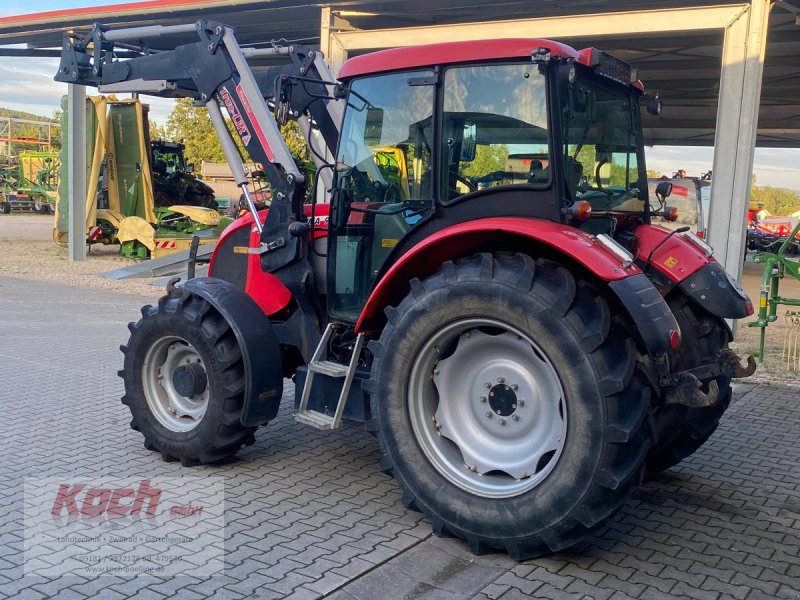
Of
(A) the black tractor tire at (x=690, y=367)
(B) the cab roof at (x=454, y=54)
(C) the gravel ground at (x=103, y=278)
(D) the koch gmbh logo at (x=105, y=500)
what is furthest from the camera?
(C) the gravel ground at (x=103, y=278)

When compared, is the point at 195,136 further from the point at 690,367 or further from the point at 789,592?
the point at 789,592

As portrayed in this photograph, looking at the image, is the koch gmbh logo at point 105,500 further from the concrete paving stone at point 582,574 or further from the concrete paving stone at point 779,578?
the concrete paving stone at point 779,578

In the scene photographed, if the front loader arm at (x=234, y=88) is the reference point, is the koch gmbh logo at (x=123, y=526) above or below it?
below

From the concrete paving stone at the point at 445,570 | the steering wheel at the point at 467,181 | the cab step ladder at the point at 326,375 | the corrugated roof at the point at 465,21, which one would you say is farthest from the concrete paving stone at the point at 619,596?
the corrugated roof at the point at 465,21

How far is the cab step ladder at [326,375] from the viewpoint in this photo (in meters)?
4.72

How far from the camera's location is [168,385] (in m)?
5.45

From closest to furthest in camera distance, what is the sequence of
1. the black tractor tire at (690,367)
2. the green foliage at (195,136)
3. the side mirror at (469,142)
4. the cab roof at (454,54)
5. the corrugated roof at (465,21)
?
the cab roof at (454,54)
the side mirror at (469,142)
the black tractor tire at (690,367)
the corrugated roof at (465,21)
the green foliage at (195,136)

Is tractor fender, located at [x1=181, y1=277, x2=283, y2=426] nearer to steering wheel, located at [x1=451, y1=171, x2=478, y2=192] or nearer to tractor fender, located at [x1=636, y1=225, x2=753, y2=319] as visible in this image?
steering wheel, located at [x1=451, y1=171, x2=478, y2=192]

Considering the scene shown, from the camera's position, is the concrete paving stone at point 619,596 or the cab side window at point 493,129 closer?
the concrete paving stone at point 619,596

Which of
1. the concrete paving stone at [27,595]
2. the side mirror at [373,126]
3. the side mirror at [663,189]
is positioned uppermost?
the side mirror at [373,126]

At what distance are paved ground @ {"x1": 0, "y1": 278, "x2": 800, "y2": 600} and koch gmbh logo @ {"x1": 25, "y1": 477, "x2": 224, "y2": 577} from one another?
0.09 metres

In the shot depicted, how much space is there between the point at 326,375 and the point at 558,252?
1.61 meters

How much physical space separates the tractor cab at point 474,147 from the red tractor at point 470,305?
0.01m

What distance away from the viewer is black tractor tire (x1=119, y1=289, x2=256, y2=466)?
4.98 m
